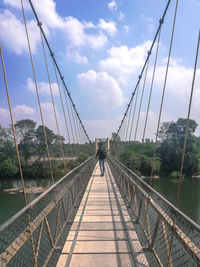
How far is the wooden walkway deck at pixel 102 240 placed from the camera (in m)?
1.90

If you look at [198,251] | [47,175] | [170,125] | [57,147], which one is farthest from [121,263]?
[170,125]

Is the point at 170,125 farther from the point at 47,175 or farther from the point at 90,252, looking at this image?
the point at 90,252

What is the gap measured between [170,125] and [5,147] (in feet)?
102

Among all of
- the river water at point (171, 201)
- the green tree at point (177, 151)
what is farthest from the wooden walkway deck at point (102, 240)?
the green tree at point (177, 151)

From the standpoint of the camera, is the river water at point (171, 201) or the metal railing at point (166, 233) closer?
the metal railing at point (166, 233)

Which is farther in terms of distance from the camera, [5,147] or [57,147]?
[57,147]

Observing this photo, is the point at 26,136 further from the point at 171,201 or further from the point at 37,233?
the point at 37,233

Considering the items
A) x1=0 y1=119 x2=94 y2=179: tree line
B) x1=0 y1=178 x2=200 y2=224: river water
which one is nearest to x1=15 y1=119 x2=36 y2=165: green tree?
x1=0 y1=119 x2=94 y2=179: tree line

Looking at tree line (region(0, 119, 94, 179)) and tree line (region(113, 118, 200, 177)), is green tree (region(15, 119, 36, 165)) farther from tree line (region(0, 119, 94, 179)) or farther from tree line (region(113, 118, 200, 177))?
tree line (region(113, 118, 200, 177))

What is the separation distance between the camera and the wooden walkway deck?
6.23ft

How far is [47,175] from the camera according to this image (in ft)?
109

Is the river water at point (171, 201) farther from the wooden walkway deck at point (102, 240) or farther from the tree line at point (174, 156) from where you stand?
the wooden walkway deck at point (102, 240)

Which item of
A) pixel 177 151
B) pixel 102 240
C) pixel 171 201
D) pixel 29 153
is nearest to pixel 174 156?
pixel 177 151

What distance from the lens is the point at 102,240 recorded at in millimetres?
2342
